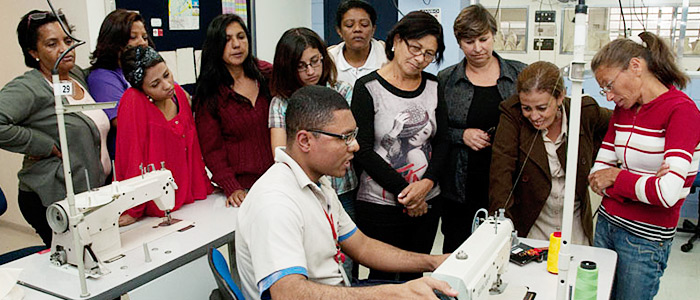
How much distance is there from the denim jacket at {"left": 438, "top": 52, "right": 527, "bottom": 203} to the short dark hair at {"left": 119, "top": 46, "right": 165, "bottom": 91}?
47.1 inches

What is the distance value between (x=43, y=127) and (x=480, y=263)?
189 cm

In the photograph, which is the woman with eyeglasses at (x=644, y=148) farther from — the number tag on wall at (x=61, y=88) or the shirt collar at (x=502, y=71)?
the number tag on wall at (x=61, y=88)

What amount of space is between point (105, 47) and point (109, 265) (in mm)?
1123

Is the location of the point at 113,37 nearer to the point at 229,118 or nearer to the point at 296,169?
the point at 229,118

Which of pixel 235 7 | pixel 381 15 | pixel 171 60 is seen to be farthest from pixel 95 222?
pixel 381 15

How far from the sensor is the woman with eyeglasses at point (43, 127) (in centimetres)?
217

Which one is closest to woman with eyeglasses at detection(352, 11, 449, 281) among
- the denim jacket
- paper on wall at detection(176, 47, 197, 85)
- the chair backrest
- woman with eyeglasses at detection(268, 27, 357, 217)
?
the denim jacket

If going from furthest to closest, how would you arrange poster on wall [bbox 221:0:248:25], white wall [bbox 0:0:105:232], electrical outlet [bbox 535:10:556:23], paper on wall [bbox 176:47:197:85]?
poster on wall [bbox 221:0:248:25] < paper on wall [bbox 176:47:197:85] < electrical outlet [bbox 535:10:556:23] < white wall [bbox 0:0:105:232]

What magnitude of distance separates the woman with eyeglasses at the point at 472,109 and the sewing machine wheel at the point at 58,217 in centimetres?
139

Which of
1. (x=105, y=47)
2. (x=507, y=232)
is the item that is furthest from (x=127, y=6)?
(x=507, y=232)

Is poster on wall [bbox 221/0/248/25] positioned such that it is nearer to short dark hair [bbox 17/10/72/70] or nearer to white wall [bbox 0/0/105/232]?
white wall [bbox 0/0/105/232]

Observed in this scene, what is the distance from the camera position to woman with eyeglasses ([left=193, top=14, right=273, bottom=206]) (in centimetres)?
228

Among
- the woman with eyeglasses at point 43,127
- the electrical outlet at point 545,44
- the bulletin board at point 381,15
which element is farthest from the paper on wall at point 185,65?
the electrical outlet at point 545,44

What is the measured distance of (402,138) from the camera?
83.4 inches
